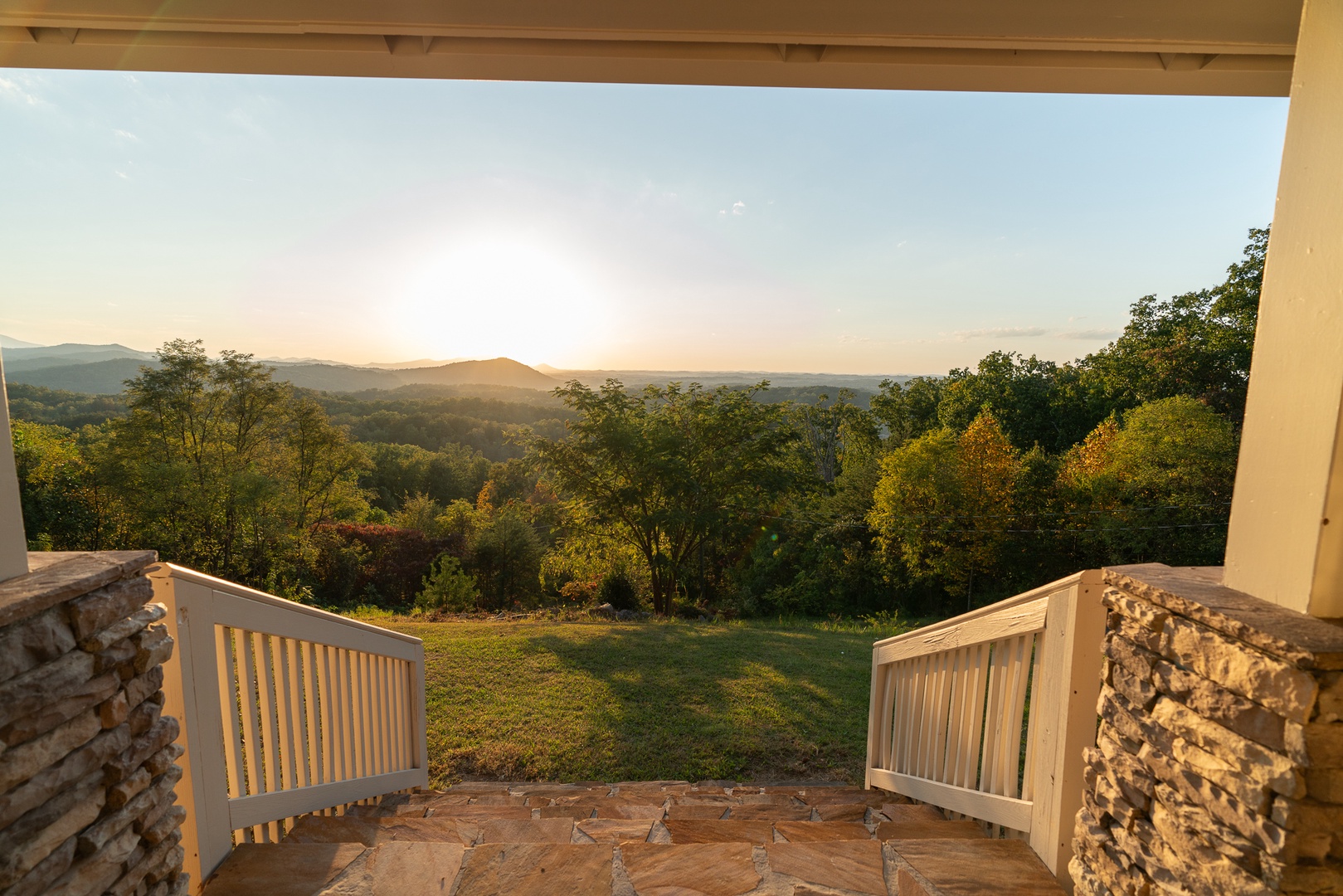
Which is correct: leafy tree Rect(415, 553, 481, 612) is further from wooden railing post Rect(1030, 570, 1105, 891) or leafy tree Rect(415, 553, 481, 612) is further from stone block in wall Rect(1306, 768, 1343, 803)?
stone block in wall Rect(1306, 768, 1343, 803)

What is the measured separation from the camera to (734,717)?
526cm

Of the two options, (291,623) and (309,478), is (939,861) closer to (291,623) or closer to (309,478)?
(291,623)

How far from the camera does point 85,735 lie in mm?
1312

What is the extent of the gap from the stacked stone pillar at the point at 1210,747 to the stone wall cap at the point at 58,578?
2.38 m

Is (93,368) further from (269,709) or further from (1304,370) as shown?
(1304,370)

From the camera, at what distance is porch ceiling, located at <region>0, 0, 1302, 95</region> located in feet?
6.30

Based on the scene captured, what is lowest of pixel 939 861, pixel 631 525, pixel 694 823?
pixel 631 525

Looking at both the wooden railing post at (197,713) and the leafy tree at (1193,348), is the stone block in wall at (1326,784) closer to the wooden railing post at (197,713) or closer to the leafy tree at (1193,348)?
the wooden railing post at (197,713)

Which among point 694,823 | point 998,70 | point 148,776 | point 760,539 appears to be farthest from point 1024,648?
point 760,539

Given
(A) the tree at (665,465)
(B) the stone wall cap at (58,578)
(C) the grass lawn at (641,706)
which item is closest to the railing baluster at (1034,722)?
(C) the grass lawn at (641,706)

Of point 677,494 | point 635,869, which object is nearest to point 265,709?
point 635,869

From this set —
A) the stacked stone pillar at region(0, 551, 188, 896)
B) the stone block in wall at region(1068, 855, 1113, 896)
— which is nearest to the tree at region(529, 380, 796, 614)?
the stone block in wall at region(1068, 855, 1113, 896)

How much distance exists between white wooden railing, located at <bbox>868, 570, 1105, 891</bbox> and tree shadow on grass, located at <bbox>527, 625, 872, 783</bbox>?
5.54ft

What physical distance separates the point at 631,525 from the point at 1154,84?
1342cm
